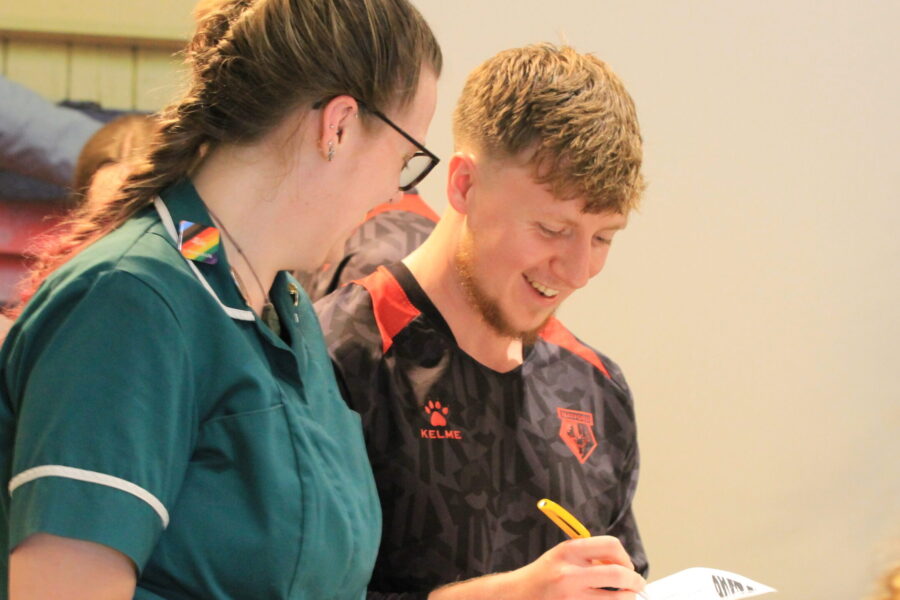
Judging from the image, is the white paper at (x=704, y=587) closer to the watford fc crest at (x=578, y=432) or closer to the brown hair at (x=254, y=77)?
the watford fc crest at (x=578, y=432)

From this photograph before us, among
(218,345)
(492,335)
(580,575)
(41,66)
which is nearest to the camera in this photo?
(218,345)

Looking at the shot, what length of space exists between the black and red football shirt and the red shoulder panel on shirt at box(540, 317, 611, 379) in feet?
0.15

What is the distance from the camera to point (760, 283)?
2475 millimetres

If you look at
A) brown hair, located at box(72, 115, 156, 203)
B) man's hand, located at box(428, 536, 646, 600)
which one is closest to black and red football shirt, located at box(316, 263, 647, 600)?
man's hand, located at box(428, 536, 646, 600)

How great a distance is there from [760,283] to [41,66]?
1.62 meters

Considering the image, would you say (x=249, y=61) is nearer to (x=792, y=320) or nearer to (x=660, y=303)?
(x=660, y=303)

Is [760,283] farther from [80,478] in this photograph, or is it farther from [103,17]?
[80,478]

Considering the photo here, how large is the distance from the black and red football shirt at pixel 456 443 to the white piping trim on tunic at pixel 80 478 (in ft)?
1.92

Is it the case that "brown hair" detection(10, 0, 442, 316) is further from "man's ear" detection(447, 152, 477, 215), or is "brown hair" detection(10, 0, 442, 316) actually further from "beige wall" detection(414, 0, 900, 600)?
"beige wall" detection(414, 0, 900, 600)

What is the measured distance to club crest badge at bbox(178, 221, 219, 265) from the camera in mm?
1014

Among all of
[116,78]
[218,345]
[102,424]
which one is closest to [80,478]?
[102,424]

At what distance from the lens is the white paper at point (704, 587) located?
52.1 inches

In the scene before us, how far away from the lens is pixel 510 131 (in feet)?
4.99

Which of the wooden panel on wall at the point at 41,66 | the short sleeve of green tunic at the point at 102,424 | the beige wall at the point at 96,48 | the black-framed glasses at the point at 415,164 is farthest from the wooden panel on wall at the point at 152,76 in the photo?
the short sleeve of green tunic at the point at 102,424
